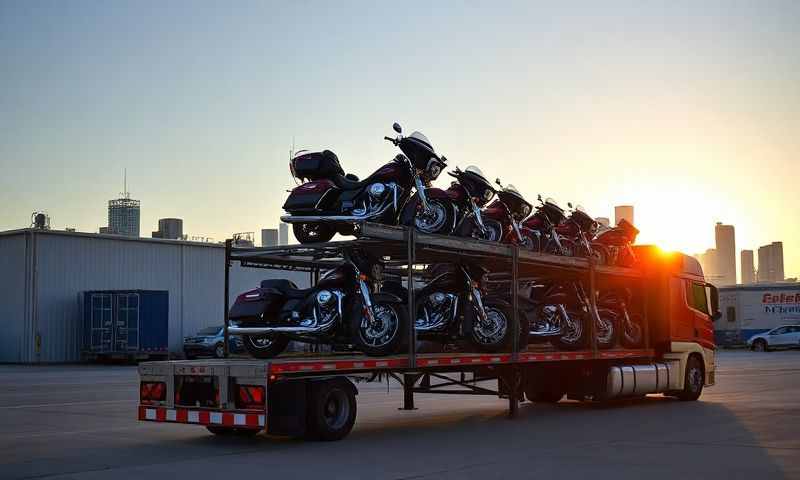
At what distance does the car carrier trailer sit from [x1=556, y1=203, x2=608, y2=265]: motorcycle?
0.52m

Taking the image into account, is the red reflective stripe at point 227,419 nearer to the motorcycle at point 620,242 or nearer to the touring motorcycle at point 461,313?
the touring motorcycle at point 461,313

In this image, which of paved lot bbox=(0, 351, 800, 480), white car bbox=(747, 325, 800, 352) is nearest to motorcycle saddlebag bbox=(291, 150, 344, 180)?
paved lot bbox=(0, 351, 800, 480)

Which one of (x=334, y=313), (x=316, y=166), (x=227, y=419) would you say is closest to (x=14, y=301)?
(x=316, y=166)

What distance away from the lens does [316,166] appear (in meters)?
14.3

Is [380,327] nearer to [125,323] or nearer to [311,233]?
[311,233]

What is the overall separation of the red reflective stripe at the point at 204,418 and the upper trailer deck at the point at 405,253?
257 centimetres

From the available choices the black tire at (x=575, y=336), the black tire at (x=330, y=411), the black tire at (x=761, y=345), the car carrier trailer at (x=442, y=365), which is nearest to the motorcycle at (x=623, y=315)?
the car carrier trailer at (x=442, y=365)

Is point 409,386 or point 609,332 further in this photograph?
point 609,332

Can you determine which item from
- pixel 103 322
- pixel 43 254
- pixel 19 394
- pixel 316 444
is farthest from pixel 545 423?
pixel 43 254

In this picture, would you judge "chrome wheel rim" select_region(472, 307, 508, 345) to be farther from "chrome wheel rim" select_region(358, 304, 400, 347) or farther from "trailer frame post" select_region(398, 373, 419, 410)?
"chrome wheel rim" select_region(358, 304, 400, 347)

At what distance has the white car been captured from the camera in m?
51.3

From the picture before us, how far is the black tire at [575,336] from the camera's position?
17.3 meters

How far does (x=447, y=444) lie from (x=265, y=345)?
3.03m

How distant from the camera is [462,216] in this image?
48.5 feet
